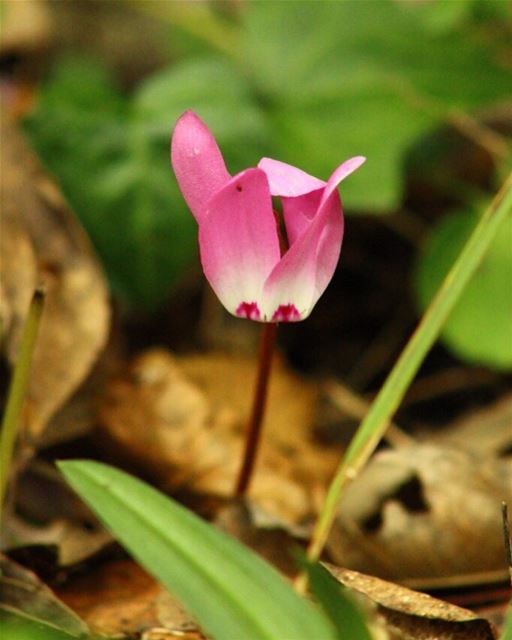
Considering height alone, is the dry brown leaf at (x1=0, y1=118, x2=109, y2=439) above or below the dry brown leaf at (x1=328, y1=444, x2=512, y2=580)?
above

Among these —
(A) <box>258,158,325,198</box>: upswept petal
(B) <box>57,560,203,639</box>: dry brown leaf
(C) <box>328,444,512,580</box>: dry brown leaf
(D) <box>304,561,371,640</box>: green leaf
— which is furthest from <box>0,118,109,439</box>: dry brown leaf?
(D) <box>304,561,371,640</box>: green leaf

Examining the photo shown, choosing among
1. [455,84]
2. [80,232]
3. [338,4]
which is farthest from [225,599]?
[338,4]

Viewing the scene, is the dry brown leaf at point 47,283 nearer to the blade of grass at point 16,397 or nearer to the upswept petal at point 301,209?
A: the blade of grass at point 16,397

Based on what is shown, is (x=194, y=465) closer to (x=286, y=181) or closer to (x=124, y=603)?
(x=124, y=603)

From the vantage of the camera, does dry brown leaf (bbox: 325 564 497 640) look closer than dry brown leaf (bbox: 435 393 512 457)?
Yes

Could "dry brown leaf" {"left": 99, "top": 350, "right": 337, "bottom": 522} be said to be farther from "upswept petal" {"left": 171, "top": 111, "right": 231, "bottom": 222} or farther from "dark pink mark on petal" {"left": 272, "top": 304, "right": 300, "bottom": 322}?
"upswept petal" {"left": 171, "top": 111, "right": 231, "bottom": 222}

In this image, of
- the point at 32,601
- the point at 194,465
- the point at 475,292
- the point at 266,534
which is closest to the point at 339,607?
the point at 32,601

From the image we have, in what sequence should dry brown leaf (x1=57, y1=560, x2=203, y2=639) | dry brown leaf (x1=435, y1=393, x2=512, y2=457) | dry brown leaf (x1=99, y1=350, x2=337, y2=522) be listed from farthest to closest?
dry brown leaf (x1=435, y1=393, x2=512, y2=457) → dry brown leaf (x1=99, y1=350, x2=337, y2=522) → dry brown leaf (x1=57, y1=560, x2=203, y2=639)
